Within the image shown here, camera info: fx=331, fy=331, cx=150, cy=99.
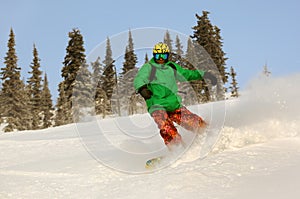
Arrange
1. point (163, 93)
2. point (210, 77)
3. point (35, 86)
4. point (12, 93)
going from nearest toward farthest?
point (163, 93), point (210, 77), point (12, 93), point (35, 86)

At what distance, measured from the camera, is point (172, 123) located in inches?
255

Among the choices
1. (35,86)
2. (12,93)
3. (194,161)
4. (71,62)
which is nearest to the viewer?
(194,161)

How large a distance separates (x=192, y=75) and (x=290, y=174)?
3832 millimetres

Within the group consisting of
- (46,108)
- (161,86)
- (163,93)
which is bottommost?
(163,93)

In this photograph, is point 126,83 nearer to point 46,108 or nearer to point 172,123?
point 172,123

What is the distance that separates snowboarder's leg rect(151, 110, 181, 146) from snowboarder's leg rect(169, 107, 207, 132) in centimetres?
26

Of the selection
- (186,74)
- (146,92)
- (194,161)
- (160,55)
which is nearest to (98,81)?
(186,74)

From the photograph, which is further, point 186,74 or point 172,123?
point 186,74

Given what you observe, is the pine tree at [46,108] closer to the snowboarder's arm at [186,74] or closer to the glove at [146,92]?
the snowboarder's arm at [186,74]

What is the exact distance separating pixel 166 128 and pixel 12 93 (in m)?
38.8

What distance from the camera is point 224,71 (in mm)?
38219

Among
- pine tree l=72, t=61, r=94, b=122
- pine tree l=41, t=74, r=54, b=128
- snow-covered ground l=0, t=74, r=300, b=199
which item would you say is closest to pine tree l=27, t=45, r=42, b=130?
pine tree l=41, t=74, r=54, b=128

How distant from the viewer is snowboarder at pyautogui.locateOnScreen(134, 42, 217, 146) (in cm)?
642

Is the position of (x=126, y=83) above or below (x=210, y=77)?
above
